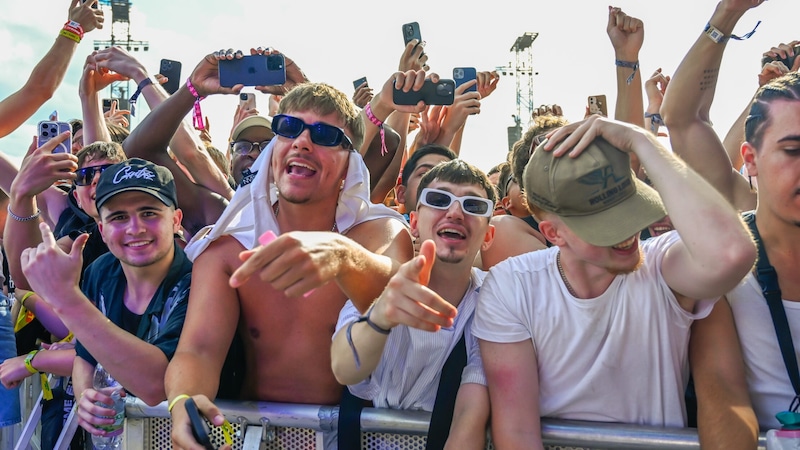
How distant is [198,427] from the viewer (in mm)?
2027

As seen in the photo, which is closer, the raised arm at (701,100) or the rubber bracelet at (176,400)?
the rubber bracelet at (176,400)

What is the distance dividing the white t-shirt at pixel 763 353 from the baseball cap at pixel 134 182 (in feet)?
8.35

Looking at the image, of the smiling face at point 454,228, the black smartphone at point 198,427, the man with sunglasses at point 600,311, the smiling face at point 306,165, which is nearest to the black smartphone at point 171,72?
the smiling face at point 306,165

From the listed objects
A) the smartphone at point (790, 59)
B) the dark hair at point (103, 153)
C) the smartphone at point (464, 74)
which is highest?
the smartphone at point (464, 74)

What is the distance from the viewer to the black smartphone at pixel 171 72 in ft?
15.7

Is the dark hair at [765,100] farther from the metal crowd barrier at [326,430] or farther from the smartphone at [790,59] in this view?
the smartphone at [790,59]

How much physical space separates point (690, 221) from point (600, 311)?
443 mm

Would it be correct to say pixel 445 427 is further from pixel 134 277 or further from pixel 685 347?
pixel 134 277

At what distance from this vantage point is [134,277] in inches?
119

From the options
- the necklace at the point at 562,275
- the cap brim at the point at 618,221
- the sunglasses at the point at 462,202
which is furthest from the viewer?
the sunglasses at the point at 462,202

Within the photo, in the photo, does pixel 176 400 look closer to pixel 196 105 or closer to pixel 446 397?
pixel 446 397

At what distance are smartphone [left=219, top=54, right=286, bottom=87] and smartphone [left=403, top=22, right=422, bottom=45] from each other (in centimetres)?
124

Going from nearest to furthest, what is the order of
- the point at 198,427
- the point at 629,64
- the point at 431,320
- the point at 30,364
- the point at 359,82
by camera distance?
the point at 431,320 → the point at 198,427 → the point at 30,364 → the point at 629,64 → the point at 359,82

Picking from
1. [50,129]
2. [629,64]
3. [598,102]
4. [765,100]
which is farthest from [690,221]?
[50,129]
